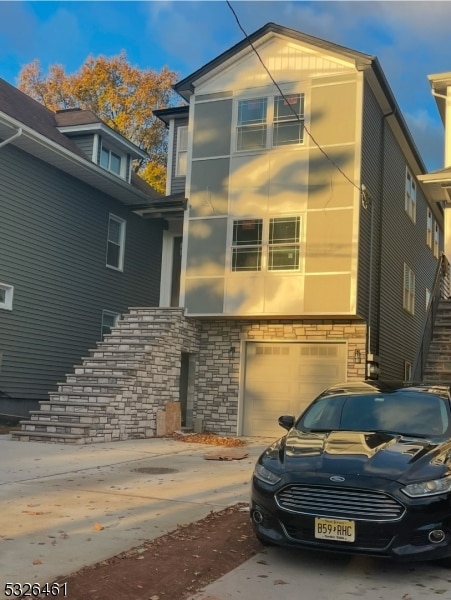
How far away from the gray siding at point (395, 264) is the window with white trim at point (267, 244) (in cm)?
307

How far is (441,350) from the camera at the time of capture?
13.8m

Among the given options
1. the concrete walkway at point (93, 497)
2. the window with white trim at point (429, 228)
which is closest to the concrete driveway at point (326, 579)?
the concrete walkway at point (93, 497)

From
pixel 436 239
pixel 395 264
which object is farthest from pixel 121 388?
pixel 436 239

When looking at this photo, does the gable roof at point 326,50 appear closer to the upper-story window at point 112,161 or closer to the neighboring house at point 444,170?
the neighboring house at point 444,170

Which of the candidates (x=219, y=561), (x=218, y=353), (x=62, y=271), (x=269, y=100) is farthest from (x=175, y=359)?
(x=219, y=561)

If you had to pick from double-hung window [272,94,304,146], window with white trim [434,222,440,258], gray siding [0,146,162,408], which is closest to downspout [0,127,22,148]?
gray siding [0,146,162,408]

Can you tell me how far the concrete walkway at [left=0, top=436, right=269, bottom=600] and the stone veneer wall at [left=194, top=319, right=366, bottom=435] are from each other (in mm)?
3821

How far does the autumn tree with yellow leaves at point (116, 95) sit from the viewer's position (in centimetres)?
3097

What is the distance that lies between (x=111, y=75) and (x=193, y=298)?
790 inches

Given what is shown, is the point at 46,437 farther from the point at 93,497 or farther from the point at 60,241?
the point at 60,241

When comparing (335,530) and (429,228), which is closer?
(335,530)

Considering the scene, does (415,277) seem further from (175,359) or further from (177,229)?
(175,359)

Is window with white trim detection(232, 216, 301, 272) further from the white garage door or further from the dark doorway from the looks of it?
the dark doorway

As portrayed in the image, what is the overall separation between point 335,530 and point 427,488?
72 centimetres
